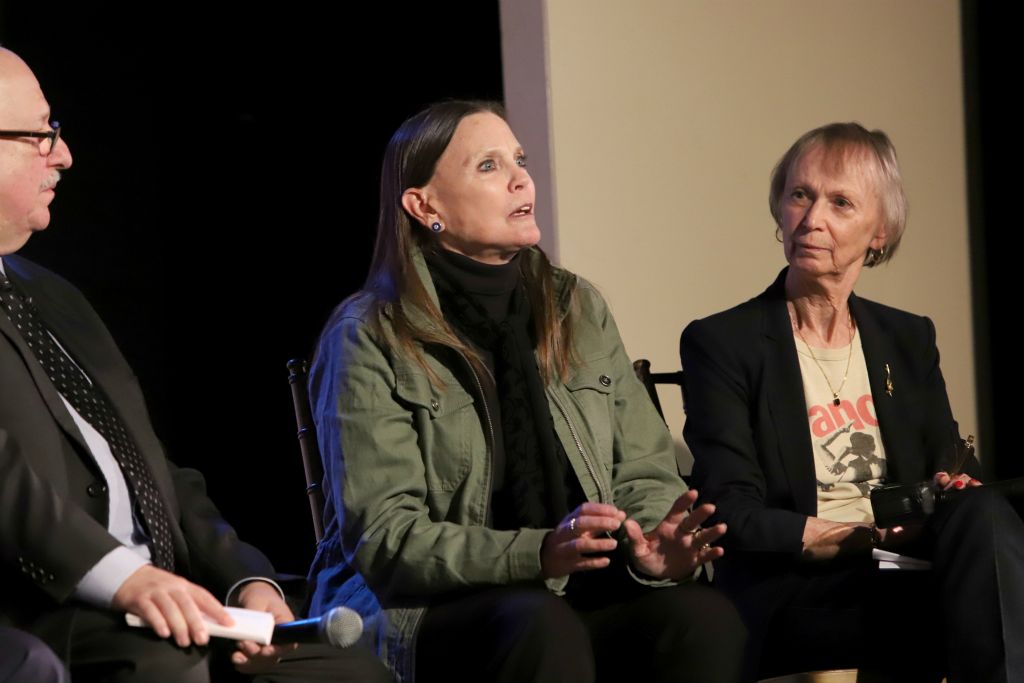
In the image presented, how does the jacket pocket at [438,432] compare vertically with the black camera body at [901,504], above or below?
above

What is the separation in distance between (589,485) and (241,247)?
83.8 inches

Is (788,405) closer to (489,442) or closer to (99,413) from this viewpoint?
(489,442)

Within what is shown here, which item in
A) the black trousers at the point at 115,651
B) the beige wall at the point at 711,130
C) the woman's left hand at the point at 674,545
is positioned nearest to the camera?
the black trousers at the point at 115,651

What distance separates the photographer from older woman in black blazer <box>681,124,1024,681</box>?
238 centimetres

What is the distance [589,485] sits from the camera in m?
2.52

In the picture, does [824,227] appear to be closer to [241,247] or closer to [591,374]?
[591,374]

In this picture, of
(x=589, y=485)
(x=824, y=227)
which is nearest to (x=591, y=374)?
(x=589, y=485)

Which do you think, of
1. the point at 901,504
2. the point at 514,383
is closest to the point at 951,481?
the point at 901,504

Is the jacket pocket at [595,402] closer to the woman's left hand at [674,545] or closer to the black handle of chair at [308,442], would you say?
the woman's left hand at [674,545]

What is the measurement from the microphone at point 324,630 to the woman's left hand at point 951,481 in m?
1.30

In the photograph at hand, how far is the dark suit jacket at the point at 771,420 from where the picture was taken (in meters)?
2.69

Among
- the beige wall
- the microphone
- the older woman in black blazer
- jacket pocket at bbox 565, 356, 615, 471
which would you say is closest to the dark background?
the beige wall

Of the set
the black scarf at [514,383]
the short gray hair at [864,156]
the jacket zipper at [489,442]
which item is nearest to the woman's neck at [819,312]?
the short gray hair at [864,156]

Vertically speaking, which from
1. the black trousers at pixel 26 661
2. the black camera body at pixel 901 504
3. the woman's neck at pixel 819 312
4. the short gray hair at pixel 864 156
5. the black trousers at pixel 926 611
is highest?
the short gray hair at pixel 864 156
